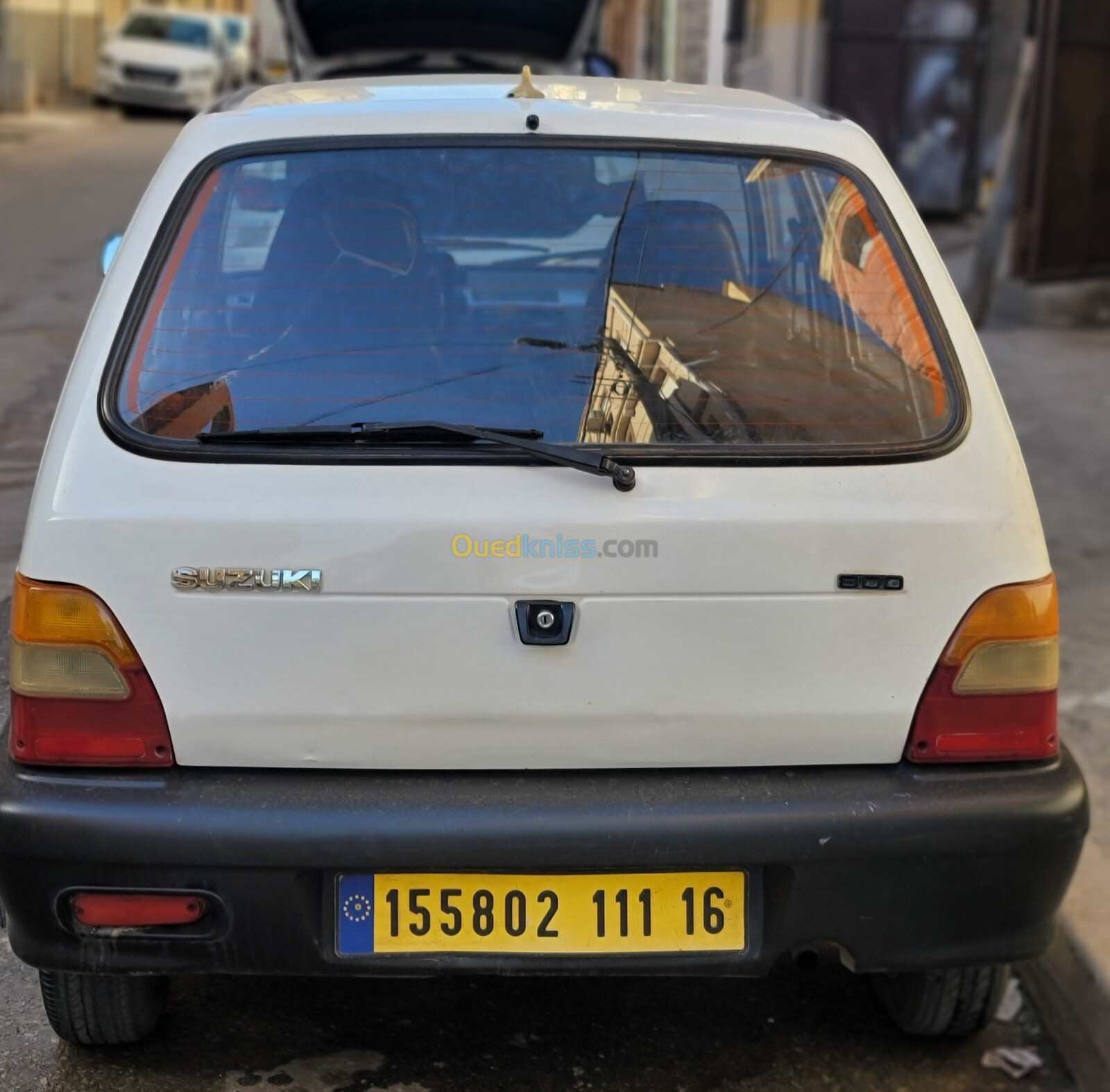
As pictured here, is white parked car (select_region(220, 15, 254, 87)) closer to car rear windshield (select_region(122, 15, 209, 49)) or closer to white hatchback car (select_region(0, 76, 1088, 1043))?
car rear windshield (select_region(122, 15, 209, 49))

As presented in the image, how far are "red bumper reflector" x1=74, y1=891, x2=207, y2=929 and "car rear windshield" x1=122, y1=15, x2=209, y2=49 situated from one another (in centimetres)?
2515

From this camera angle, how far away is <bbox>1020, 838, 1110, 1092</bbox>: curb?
2.92 m

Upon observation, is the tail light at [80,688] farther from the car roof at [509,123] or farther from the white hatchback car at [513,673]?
the car roof at [509,123]

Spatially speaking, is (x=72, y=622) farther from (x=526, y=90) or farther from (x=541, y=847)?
(x=526, y=90)

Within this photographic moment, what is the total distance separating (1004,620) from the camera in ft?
8.19

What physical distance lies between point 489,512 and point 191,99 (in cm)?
2417

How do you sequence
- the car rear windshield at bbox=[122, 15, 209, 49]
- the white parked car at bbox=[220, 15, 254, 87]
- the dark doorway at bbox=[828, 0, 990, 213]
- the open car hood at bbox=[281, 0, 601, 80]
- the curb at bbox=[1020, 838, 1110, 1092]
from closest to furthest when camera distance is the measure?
1. the curb at bbox=[1020, 838, 1110, 1092]
2. the open car hood at bbox=[281, 0, 601, 80]
3. the dark doorway at bbox=[828, 0, 990, 213]
4. the car rear windshield at bbox=[122, 15, 209, 49]
5. the white parked car at bbox=[220, 15, 254, 87]

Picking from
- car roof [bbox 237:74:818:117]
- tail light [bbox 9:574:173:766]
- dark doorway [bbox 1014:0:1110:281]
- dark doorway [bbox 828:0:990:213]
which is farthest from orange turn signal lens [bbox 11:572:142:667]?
dark doorway [bbox 828:0:990:213]

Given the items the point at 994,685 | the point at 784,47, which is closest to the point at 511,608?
the point at 994,685

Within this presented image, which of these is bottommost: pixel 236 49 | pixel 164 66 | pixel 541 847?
pixel 164 66

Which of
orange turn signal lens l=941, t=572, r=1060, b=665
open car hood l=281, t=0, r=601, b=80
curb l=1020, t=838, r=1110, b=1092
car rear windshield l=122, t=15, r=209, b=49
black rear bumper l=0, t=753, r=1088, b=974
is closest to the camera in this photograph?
black rear bumper l=0, t=753, r=1088, b=974

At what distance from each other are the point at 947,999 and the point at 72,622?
1636 millimetres

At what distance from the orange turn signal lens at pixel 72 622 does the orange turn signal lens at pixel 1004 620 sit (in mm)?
1256
